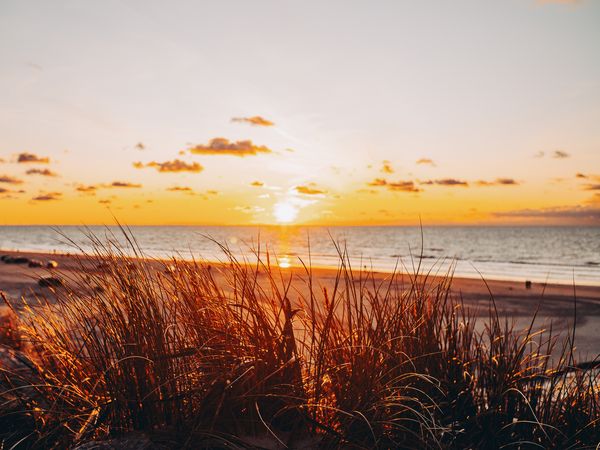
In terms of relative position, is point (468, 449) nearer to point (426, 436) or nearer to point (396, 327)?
point (426, 436)

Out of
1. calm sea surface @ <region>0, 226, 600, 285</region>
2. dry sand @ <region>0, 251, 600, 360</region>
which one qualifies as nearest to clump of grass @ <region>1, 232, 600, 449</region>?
calm sea surface @ <region>0, 226, 600, 285</region>

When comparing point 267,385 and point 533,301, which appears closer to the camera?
point 267,385

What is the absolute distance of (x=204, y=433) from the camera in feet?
7.84

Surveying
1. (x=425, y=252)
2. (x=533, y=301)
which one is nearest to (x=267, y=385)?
(x=533, y=301)

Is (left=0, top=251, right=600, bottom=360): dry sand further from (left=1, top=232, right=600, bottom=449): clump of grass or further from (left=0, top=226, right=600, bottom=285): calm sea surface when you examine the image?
(left=1, top=232, right=600, bottom=449): clump of grass

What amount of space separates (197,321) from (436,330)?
63.0 inches

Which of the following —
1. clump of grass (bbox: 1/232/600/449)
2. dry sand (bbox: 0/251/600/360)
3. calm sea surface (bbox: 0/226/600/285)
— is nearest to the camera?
clump of grass (bbox: 1/232/600/449)

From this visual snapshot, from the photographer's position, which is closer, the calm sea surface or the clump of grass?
the clump of grass

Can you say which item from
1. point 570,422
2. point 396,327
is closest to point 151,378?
point 396,327

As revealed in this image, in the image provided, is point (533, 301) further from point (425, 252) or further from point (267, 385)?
point (425, 252)

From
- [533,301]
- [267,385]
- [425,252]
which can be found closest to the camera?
[267,385]

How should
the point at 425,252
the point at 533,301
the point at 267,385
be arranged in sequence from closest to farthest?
the point at 267,385 → the point at 533,301 → the point at 425,252

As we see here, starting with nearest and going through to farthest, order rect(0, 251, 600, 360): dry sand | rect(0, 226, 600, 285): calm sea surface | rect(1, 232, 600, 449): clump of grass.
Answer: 1. rect(1, 232, 600, 449): clump of grass
2. rect(0, 251, 600, 360): dry sand
3. rect(0, 226, 600, 285): calm sea surface

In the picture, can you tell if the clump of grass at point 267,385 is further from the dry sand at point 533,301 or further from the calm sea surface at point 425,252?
the dry sand at point 533,301
